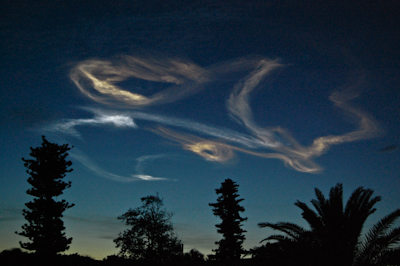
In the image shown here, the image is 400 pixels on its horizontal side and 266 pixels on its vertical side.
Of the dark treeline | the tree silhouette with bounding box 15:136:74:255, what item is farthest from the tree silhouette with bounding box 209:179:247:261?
the tree silhouette with bounding box 15:136:74:255

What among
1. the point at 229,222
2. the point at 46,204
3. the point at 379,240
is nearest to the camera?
the point at 379,240

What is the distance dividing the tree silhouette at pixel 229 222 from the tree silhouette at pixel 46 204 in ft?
63.0

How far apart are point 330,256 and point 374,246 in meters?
2.44

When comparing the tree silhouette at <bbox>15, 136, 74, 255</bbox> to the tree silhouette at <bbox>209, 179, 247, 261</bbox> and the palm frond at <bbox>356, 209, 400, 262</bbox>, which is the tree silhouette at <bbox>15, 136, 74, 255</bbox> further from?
the palm frond at <bbox>356, 209, 400, 262</bbox>

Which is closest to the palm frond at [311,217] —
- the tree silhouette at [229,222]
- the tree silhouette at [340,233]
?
the tree silhouette at [340,233]

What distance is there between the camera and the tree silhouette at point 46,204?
31250 millimetres

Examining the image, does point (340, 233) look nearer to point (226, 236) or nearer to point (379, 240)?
point (379, 240)

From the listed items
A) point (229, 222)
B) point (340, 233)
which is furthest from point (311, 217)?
point (229, 222)

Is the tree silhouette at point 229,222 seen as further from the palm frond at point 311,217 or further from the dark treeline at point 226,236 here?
the palm frond at point 311,217

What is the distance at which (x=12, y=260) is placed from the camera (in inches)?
703

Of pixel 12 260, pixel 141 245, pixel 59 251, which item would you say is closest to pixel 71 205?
pixel 59 251

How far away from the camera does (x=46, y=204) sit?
32.2 metres

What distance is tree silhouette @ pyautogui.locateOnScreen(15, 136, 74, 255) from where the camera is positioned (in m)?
31.2

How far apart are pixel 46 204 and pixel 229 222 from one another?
76.1 ft
